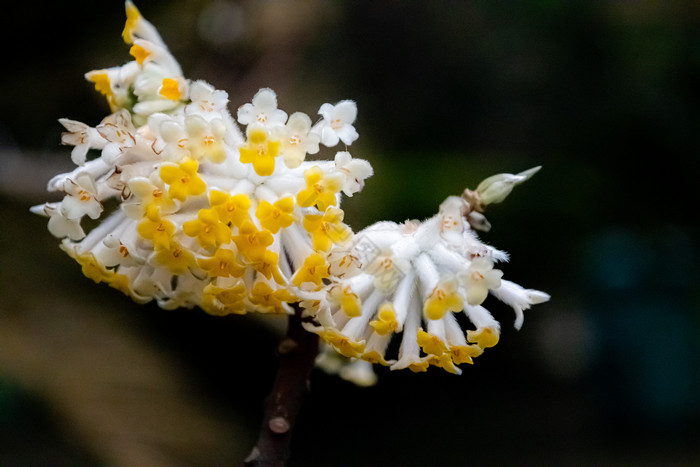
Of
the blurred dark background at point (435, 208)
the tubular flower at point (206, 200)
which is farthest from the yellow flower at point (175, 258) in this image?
the blurred dark background at point (435, 208)

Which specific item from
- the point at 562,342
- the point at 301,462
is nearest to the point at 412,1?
the point at 562,342

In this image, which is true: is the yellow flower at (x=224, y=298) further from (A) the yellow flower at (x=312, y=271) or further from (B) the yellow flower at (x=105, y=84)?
(B) the yellow flower at (x=105, y=84)

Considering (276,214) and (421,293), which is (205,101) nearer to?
(276,214)

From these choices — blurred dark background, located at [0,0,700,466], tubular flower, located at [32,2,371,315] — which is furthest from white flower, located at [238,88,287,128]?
blurred dark background, located at [0,0,700,466]

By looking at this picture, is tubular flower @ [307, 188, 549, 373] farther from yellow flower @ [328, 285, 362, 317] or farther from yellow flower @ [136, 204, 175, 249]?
yellow flower @ [136, 204, 175, 249]

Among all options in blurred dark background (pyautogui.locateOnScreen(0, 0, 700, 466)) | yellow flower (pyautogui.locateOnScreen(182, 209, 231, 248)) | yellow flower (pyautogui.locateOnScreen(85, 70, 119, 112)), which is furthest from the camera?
blurred dark background (pyautogui.locateOnScreen(0, 0, 700, 466))

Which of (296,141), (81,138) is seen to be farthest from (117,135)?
(296,141)
